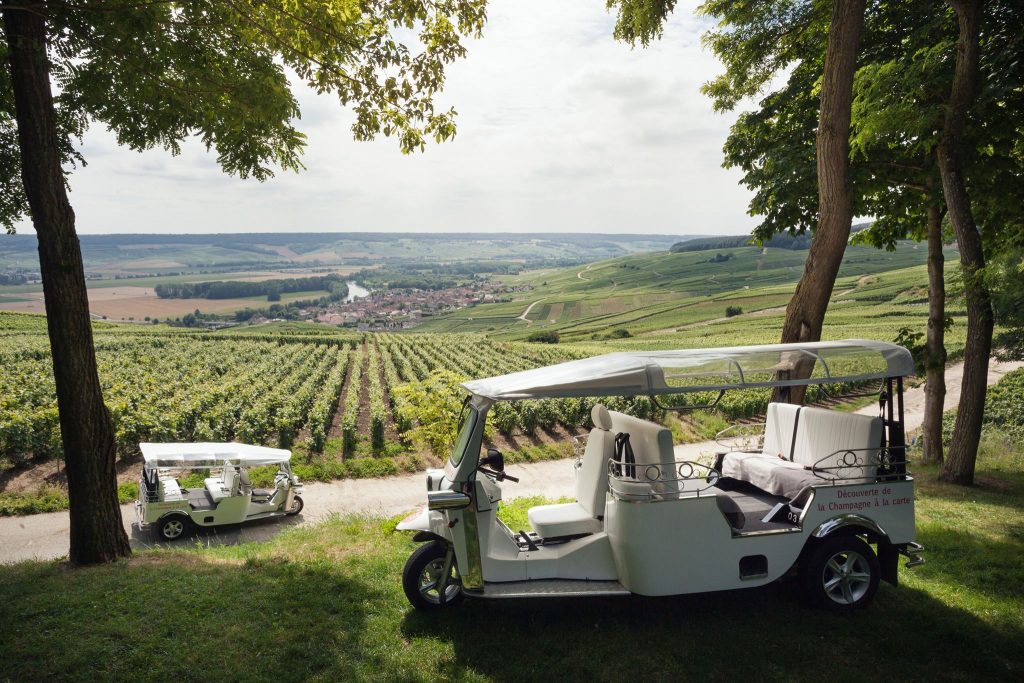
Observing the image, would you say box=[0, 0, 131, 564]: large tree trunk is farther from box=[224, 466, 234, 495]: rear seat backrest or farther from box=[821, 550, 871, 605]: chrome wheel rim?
box=[821, 550, 871, 605]: chrome wheel rim

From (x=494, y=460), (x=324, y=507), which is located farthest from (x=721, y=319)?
(x=494, y=460)

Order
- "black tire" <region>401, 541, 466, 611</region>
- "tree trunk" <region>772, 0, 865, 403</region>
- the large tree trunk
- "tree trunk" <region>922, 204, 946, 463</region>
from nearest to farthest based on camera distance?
"black tire" <region>401, 541, 466, 611</region>
the large tree trunk
"tree trunk" <region>772, 0, 865, 403</region>
"tree trunk" <region>922, 204, 946, 463</region>

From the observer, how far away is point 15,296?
580 feet

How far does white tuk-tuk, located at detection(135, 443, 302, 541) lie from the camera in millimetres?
12742

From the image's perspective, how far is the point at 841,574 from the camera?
6.41 m

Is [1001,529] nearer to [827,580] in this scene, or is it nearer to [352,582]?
[827,580]

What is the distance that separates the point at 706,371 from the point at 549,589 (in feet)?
8.61

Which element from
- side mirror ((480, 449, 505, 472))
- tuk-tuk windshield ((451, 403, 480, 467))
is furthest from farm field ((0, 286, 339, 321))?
side mirror ((480, 449, 505, 472))

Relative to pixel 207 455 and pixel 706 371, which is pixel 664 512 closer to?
pixel 706 371

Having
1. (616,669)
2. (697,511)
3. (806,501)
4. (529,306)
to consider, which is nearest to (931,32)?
(806,501)

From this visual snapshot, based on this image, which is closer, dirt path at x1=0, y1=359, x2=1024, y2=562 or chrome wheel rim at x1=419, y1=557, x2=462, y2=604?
chrome wheel rim at x1=419, y1=557, x2=462, y2=604

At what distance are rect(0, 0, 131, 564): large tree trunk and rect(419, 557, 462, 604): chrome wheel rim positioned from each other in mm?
4471

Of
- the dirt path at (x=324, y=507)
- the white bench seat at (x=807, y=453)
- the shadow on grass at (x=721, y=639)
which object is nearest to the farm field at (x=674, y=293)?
the dirt path at (x=324, y=507)

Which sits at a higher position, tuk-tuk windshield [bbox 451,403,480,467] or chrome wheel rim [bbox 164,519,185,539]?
tuk-tuk windshield [bbox 451,403,480,467]
